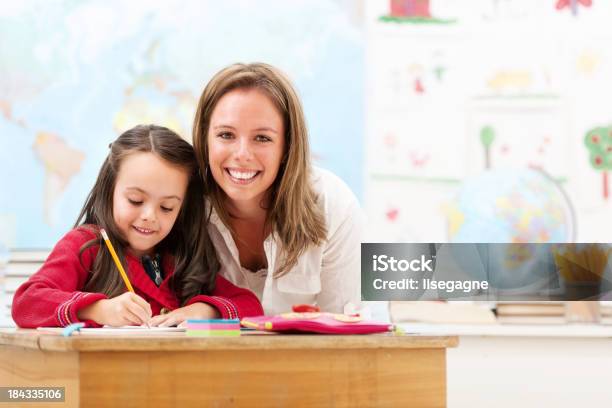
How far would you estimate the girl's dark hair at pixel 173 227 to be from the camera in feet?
5.22

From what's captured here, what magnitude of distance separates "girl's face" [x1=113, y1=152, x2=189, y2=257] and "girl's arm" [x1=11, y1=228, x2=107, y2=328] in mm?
76

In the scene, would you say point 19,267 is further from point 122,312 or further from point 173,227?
point 122,312

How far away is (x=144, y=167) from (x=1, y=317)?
1.33 m

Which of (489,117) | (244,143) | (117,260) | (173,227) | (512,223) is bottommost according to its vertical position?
(117,260)

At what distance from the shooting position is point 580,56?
9.71 feet

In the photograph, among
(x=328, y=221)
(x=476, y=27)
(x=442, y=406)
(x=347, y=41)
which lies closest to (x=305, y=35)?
(x=347, y=41)

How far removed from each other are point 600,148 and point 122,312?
2.08 metres

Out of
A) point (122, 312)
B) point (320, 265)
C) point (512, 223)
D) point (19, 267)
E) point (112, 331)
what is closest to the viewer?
point (112, 331)

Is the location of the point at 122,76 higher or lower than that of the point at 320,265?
higher

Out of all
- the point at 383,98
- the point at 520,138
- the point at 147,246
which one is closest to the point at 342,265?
the point at 147,246

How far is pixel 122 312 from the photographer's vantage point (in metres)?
1.34

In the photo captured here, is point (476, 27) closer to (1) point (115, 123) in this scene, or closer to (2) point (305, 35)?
(2) point (305, 35)

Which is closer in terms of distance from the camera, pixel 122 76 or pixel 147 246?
pixel 147 246

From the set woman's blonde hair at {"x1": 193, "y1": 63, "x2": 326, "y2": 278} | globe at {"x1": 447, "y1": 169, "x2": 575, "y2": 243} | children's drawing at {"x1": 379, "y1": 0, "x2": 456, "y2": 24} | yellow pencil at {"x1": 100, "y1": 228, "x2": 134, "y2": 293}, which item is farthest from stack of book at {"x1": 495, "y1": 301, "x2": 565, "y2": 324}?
yellow pencil at {"x1": 100, "y1": 228, "x2": 134, "y2": 293}
